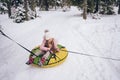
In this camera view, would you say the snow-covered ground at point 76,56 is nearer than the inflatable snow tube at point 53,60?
Yes

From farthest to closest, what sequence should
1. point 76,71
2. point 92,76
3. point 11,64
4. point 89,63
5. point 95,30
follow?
point 95,30, point 11,64, point 89,63, point 76,71, point 92,76

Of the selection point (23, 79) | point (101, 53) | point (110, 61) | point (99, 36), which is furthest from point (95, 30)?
point (23, 79)

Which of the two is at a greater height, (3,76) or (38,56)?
(38,56)

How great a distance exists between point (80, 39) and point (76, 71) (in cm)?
535

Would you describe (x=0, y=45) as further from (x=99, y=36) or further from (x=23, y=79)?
(x=99, y=36)

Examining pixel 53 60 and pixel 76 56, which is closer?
pixel 53 60

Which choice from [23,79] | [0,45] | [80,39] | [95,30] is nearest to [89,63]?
[23,79]


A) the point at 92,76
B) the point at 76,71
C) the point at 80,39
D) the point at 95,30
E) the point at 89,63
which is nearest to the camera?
the point at 92,76

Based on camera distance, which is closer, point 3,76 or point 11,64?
→ point 3,76

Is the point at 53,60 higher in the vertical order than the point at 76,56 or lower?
higher

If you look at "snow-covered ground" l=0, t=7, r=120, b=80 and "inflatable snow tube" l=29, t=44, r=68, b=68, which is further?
"inflatable snow tube" l=29, t=44, r=68, b=68

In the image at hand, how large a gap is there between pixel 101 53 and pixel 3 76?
19.3 feet

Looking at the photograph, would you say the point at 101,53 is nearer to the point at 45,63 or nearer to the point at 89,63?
the point at 89,63

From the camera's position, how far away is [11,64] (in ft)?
35.5
